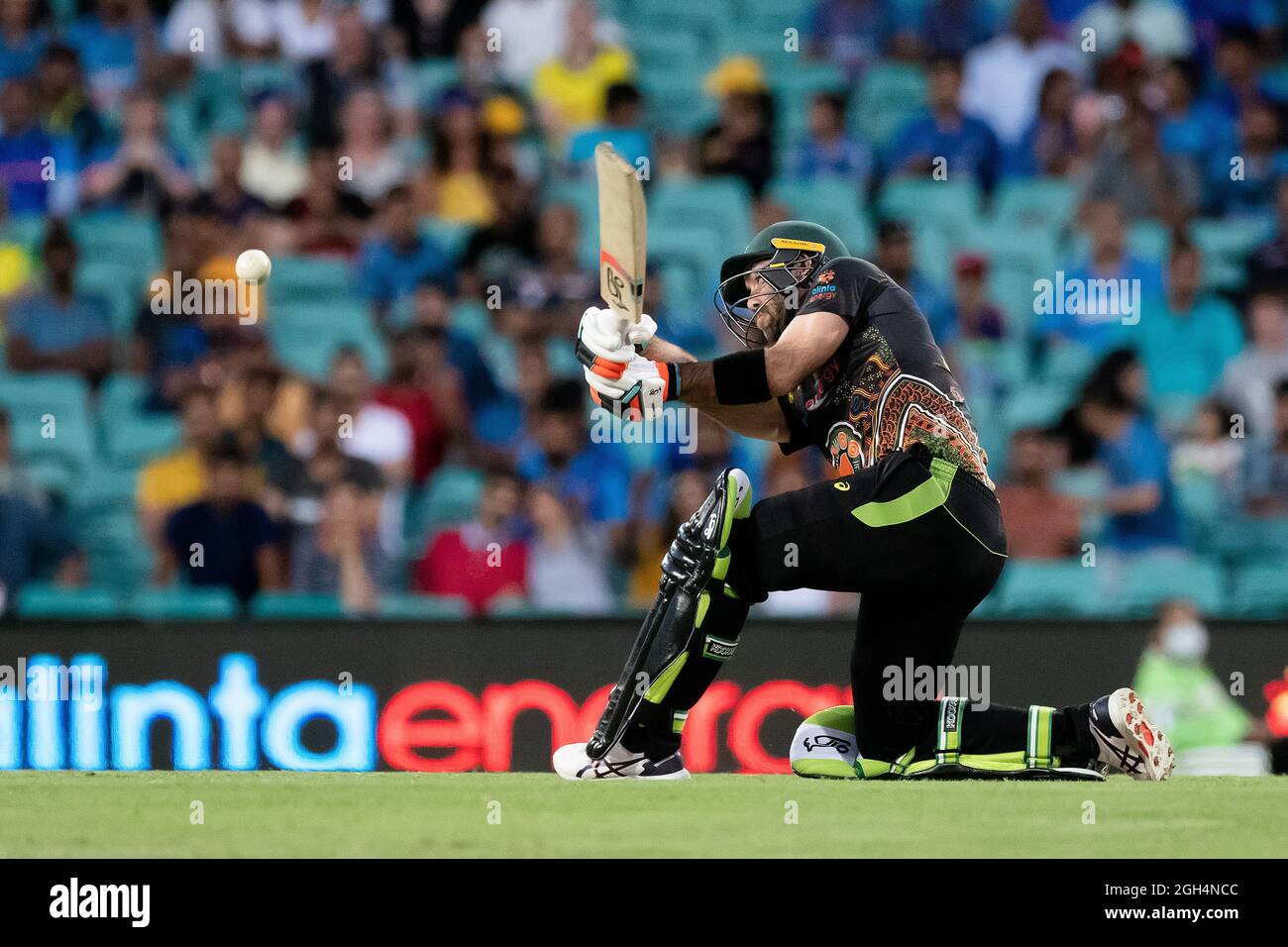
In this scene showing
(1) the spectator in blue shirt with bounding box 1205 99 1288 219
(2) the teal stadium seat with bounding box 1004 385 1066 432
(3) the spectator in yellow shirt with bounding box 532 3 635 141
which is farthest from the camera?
(3) the spectator in yellow shirt with bounding box 532 3 635 141

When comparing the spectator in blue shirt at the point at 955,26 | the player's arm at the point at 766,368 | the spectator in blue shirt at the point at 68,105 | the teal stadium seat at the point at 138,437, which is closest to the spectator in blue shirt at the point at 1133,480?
the spectator in blue shirt at the point at 955,26

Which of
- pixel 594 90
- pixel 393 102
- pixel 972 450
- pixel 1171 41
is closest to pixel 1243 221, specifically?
pixel 1171 41

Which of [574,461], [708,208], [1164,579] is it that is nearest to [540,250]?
[708,208]

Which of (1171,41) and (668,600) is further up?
(1171,41)

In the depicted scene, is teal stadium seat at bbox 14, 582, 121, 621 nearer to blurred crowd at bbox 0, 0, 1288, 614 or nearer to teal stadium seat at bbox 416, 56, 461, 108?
blurred crowd at bbox 0, 0, 1288, 614

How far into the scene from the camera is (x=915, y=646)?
6.30 metres

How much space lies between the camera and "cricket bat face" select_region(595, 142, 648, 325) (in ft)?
20.0

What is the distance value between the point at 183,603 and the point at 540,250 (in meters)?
3.17

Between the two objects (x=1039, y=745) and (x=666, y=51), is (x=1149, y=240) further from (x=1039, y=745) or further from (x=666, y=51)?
(x=1039, y=745)

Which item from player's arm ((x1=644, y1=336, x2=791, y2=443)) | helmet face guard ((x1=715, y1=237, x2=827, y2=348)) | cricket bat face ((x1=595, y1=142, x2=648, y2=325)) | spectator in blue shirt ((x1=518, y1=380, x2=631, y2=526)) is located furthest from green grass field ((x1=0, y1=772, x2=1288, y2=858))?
spectator in blue shirt ((x1=518, y1=380, x2=631, y2=526))

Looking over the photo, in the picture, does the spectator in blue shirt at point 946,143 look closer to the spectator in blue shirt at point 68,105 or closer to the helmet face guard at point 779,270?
the spectator in blue shirt at point 68,105

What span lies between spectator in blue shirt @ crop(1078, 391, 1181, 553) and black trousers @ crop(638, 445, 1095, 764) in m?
4.08

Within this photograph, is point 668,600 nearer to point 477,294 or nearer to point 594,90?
point 477,294

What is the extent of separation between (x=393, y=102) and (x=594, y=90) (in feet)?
4.47
